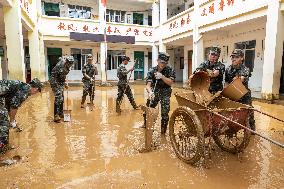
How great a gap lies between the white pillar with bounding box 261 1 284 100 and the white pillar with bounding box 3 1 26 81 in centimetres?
942

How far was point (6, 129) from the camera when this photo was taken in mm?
3777

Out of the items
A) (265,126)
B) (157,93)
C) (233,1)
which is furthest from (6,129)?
(233,1)

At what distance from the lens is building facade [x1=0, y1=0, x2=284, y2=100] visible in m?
8.72

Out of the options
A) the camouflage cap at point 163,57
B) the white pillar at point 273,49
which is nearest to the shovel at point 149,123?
the camouflage cap at point 163,57

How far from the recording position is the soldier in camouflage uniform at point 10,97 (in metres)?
3.73

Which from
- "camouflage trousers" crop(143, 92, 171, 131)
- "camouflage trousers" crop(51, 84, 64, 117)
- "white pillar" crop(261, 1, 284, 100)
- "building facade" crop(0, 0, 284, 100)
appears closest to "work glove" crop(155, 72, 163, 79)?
"camouflage trousers" crop(143, 92, 171, 131)

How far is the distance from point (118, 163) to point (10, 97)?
236cm

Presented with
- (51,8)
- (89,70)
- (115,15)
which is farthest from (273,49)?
(51,8)

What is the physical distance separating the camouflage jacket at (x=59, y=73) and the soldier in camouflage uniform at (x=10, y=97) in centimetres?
152

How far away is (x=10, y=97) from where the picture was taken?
4176 mm

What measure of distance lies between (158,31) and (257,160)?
16.0 m

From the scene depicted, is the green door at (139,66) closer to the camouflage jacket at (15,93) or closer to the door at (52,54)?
the door at (52,54)

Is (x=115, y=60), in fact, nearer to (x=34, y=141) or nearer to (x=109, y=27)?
(x=109, y=27)

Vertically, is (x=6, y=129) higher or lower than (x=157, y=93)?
lower
